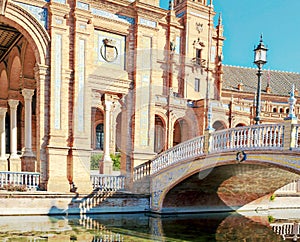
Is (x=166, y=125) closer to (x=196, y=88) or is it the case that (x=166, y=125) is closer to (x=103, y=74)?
(x=196, y=88)

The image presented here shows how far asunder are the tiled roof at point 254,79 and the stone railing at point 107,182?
2251 cm

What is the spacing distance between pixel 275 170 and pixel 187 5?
18613mm

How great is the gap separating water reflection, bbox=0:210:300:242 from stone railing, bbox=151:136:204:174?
1.81 metres

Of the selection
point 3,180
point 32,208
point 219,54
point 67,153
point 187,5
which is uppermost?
point 187,5

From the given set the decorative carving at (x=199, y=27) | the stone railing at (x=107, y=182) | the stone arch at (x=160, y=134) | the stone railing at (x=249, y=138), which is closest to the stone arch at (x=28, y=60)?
the stone railing at (x=107, y=182)

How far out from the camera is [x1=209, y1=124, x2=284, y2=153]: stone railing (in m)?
8.59

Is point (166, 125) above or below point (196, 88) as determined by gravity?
below

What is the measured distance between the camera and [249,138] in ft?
30.8

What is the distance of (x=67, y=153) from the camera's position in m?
11.9

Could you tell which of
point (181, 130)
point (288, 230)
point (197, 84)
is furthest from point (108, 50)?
point (197, 84)

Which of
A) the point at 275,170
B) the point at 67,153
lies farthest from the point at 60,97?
the point at 275,170

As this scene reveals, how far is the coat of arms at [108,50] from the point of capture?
1298 centimetres

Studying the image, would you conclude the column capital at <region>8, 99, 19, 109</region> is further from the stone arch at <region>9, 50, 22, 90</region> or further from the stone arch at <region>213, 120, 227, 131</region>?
the stone arch at <region>213, 120, 227, 131</region>

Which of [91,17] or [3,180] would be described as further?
[91,17]
